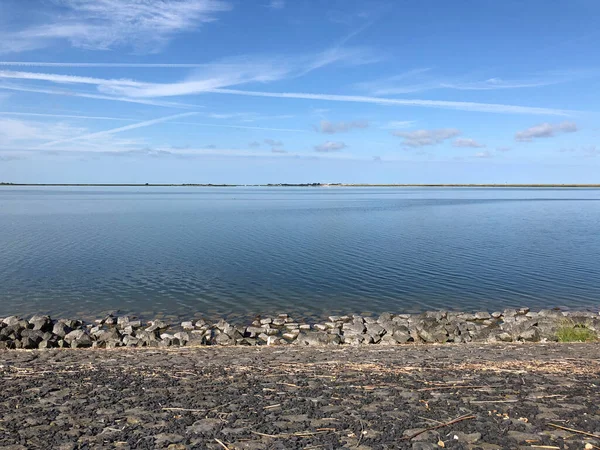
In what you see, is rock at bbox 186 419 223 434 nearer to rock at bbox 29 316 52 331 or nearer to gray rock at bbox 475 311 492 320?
rock at bbox 29 316 52 331

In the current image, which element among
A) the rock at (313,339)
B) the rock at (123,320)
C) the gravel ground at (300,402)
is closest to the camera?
the gravel ground at (300,402)

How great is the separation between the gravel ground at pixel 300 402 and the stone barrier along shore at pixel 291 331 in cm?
432

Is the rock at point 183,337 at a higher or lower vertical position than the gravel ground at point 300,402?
lower

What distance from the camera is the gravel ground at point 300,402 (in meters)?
8.67

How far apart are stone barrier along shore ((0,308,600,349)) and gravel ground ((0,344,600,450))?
432 centimetres

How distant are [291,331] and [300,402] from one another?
11.3 m

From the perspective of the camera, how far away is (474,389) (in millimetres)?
11195

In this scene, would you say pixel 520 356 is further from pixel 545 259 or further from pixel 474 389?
pixel 545 259

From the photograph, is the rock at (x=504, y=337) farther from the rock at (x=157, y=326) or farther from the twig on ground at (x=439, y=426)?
the rock at (x=157, y=326)

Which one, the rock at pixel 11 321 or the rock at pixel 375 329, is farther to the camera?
the rock at pixel 11 321

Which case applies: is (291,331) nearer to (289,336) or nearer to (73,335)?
(289,336)

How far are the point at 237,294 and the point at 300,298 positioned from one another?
3530 millimetres

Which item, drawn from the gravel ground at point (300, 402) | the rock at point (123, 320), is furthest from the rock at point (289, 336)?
the rock at point (123, 320)

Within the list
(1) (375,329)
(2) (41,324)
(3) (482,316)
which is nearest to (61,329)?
(2) (41,324)
